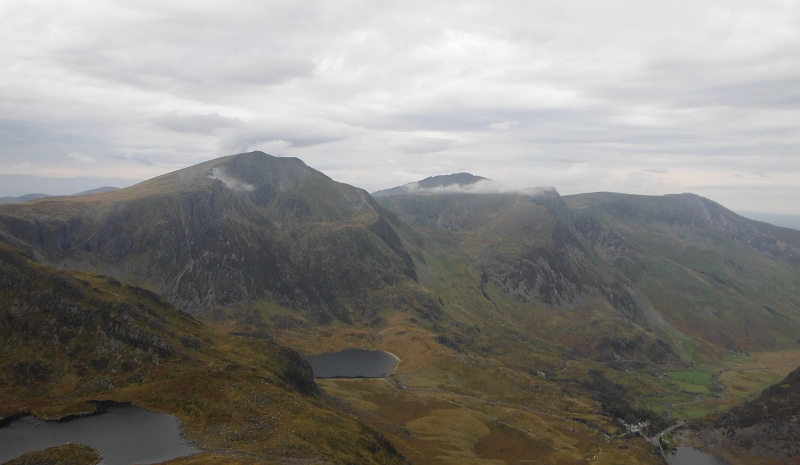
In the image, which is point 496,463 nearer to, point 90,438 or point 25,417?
point 90,438

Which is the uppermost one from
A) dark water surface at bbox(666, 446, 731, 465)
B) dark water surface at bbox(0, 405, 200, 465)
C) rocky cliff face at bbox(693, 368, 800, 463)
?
dark water surface at bbox(0, 405, 200, 465)

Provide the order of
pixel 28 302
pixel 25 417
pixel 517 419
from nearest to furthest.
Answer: pixel 25 417
pixel 28 302
pixel 517 419

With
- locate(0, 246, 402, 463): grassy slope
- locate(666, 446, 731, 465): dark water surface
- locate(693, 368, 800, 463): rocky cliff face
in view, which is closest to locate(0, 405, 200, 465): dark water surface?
locate(0, 246, 402, 463): grassy slope

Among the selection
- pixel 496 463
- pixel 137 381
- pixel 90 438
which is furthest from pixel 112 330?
pixel 496 463

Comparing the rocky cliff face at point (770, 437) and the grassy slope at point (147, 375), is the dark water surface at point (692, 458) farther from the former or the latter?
the grassy slope at point (147, 375)

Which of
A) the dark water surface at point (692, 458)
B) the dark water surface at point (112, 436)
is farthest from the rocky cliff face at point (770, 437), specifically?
the dark water surface at point (112, 436)

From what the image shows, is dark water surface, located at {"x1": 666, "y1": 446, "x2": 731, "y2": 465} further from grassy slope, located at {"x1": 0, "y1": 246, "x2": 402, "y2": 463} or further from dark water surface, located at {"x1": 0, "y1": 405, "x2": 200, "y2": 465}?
dark water surface, located at {"x1": 0, "y1": 405, "x2": 200, "y2": 465}

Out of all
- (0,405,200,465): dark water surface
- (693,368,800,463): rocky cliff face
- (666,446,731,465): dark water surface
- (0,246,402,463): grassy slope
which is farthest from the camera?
(666,446,731,465): dark water surface
